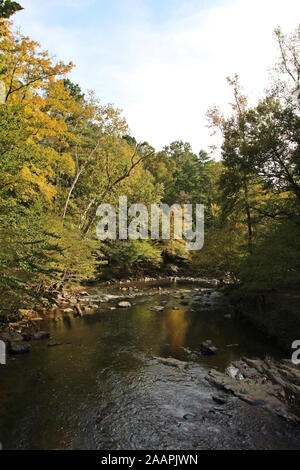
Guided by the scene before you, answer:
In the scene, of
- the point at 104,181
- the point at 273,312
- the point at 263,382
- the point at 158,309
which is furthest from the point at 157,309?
the point at 104,181

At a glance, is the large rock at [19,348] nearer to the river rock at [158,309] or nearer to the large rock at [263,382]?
the large rock at [263,382]

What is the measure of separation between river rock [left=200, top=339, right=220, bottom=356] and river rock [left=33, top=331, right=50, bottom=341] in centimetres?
598

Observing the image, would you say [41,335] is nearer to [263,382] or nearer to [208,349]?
[208,349]

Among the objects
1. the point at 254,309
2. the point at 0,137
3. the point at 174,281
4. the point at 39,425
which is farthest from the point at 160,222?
the point at 39,425

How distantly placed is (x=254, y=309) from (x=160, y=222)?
18859 millimetres

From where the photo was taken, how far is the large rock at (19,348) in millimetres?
8718

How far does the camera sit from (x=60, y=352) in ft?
29.5

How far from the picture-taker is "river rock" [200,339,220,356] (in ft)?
29.9

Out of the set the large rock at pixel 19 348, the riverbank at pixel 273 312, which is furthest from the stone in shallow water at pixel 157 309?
the large rock at pixel 19 348

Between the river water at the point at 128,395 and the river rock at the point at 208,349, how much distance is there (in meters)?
0.20

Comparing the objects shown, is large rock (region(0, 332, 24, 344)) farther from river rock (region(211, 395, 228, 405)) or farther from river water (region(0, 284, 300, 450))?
river rock (region(211, 395, 228, 405))

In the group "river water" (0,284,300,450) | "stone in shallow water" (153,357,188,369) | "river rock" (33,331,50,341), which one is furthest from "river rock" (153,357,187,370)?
"river rock" (33,331,50,341)

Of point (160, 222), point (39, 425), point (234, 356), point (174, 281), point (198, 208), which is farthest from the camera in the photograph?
point (198, 208)

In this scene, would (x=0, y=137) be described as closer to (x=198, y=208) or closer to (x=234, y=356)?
(x=234, y=356)
